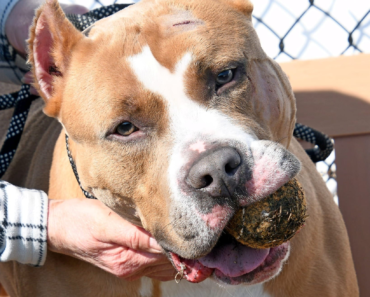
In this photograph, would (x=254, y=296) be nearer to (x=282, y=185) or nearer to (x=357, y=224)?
(x=282, y=185)

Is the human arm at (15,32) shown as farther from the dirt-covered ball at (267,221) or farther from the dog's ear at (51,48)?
the dirt-covered ball at (267,221)

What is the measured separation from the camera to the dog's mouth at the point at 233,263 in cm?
162

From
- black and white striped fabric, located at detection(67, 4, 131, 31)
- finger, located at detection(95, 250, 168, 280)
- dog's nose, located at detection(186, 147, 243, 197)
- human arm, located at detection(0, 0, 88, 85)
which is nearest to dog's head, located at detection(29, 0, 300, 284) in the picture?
dog's nose, located at detection(186, 147, 243, 197)

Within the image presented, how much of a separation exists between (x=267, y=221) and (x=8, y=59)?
1696 millimetres

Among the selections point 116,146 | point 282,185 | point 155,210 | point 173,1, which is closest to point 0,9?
point 173,1

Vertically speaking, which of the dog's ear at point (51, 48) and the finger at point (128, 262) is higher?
the dog's ear at point (51, 48)

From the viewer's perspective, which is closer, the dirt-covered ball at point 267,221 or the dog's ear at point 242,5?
the dirt-covered ball at point 267,221

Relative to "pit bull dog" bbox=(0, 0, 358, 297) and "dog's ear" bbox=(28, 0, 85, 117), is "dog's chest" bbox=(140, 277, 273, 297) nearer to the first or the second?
"pit bull dog" bbox=(0, 0, 358, 297)

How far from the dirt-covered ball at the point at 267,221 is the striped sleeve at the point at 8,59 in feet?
5.13

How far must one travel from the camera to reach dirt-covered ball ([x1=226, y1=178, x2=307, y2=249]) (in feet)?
4.98

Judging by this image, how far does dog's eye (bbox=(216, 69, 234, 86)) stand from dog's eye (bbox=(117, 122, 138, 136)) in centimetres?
31

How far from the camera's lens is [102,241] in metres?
1.88

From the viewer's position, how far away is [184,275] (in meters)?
1.71

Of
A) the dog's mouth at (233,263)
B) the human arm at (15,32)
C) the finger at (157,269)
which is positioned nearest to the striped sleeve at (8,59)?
the human arm at (15,32)
